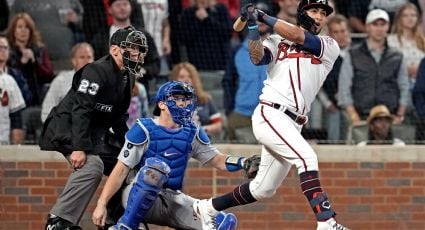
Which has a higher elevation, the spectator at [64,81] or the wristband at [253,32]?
the wristband at [253,32]

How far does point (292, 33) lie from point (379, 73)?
10.5ft

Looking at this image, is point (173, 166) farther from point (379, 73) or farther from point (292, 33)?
point (379, 73)

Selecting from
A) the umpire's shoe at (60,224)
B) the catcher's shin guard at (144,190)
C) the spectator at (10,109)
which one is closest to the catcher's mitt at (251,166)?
the catcher's shin guard at (144,190)

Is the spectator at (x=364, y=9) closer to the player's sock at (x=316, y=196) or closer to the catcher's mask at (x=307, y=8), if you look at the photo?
the catcher's mask at (x=307, y=8)

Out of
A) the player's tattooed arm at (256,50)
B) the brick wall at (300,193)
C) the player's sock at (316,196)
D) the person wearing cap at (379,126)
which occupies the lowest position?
the brick wall at (300,193)

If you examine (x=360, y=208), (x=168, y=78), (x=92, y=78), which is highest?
(x=92, y=78)

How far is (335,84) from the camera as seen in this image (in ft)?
38.3

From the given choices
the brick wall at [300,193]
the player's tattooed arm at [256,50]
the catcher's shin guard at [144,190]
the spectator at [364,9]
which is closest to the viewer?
the catcher's shin guard at [144,190]

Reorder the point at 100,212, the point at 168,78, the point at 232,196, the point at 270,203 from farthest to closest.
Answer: the point at 168,78
the point at 270,203
the point at 232,196
the point at 100,212

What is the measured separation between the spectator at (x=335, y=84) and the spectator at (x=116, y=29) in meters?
1.53

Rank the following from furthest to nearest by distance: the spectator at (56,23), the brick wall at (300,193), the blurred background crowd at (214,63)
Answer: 1. the spectator at (56,23)
2. the blurred background crowd at (214,63)
3. the brick wall at (300,193)

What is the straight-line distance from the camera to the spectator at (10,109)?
36.2 ft

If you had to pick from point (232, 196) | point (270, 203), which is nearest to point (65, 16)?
point (270, 203)

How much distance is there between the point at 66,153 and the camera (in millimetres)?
8820
